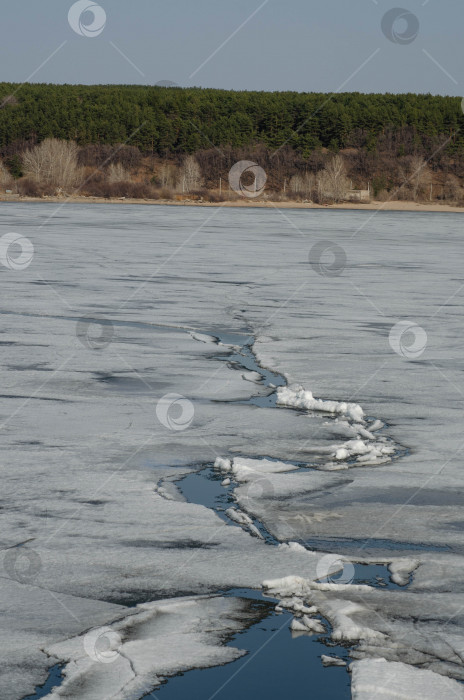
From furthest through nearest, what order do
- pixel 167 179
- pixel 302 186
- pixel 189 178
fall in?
pixel 167 179 < pixel 302 186 < pixel 189 178

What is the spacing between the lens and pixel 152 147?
→ 93.9 m

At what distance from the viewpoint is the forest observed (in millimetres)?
86625

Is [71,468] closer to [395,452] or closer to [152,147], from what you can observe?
[395,452]

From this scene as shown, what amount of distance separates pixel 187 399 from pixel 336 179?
59964 mm

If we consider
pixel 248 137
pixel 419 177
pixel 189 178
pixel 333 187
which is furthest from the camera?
pixel 248 137

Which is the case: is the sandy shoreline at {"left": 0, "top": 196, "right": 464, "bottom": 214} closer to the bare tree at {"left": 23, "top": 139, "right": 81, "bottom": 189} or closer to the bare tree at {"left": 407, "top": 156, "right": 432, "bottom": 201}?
the bare tree at {"left": 23, "top": 139, "right": 81, "bottom": 189}

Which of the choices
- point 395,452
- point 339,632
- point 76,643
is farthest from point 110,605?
point 395,452

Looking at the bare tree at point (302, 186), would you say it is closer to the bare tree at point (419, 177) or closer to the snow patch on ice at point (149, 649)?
the bare tree at point (419, 177)

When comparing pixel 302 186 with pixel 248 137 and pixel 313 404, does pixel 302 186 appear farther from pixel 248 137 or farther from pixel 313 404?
pixel 313 404

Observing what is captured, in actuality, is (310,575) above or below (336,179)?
below

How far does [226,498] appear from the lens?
17.3 ft

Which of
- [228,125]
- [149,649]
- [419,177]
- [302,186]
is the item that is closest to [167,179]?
[302,186]

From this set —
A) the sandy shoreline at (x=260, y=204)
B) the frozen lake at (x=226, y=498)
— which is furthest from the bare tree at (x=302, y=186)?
the frozen lake at (x=226, y=498)

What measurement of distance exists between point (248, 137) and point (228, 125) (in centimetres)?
227
